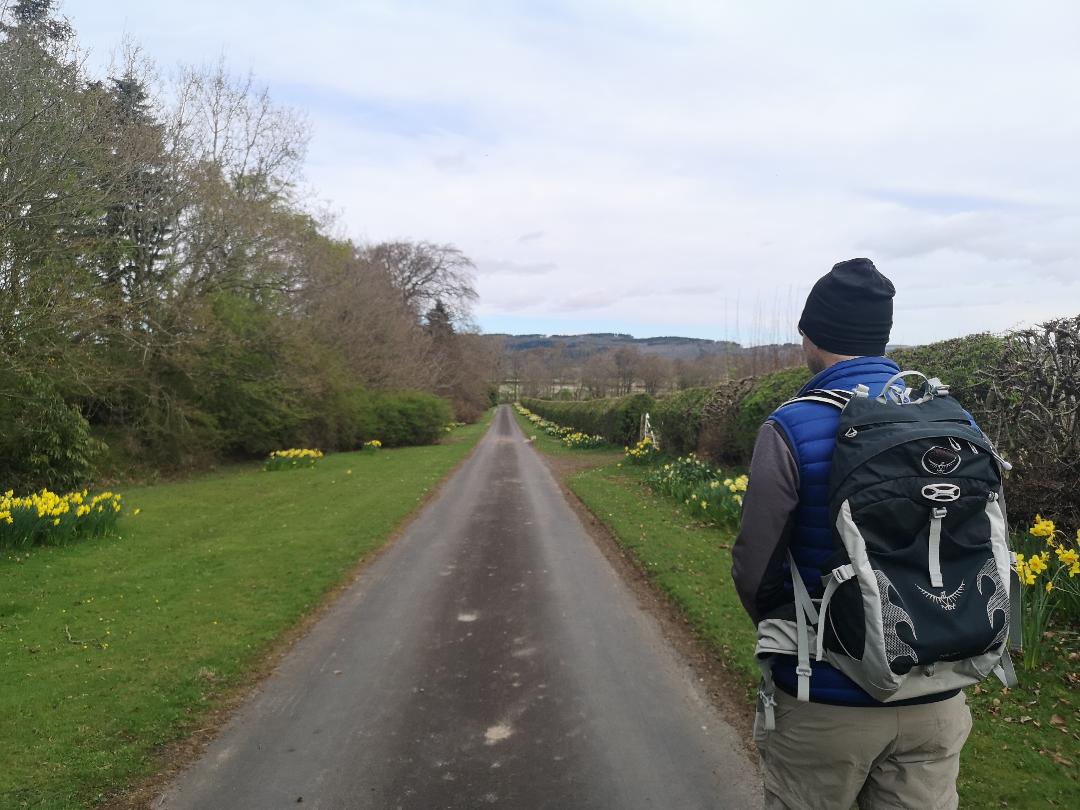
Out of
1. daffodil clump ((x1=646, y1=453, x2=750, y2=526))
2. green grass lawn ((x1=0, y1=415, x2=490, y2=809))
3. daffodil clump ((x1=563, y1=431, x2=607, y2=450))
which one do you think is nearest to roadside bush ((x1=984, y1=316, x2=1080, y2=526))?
daffodil clump ((x1=646, y1=453, x2=750, y2=526))

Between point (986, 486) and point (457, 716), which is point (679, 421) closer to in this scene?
point (457, 716)

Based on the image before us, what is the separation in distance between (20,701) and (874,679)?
529 centimetres

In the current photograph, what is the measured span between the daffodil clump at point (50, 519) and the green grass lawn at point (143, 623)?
0.72ft

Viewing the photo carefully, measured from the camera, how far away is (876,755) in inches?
76.6

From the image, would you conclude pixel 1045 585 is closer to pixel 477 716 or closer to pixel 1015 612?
pixel 1015 612

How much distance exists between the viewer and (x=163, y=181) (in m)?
16.7

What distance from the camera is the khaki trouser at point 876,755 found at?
1.94 m

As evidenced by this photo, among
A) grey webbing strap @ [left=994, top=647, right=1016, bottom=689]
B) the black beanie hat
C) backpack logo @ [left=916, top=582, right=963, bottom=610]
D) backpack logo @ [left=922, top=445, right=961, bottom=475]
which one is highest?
the black beanie hat

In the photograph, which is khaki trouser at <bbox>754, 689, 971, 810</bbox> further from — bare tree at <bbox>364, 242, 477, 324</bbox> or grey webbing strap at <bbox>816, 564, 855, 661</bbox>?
bare tree at <bbox>364, 242, 477, 324</bbox>

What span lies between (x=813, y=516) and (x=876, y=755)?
2.36ft

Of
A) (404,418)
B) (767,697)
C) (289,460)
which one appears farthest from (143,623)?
(404,418)

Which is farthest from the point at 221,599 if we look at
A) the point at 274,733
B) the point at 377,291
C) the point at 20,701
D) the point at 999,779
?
the point at 377,291

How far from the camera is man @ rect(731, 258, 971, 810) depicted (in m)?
1.95

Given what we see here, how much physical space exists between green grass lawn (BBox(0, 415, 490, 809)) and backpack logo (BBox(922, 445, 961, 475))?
13.7 feet
